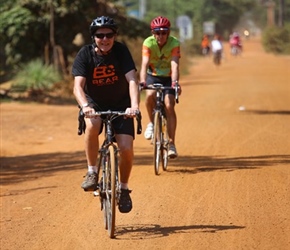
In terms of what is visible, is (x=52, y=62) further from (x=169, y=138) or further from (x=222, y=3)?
(x=222, y=3)

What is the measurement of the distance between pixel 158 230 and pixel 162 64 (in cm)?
448

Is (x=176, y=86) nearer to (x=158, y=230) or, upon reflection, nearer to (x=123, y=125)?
(x=123, y=125)

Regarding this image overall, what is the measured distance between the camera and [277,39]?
71750 mm

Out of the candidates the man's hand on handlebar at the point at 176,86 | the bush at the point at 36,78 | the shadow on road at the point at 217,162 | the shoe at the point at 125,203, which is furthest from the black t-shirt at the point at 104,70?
the bush at the point at 36,78

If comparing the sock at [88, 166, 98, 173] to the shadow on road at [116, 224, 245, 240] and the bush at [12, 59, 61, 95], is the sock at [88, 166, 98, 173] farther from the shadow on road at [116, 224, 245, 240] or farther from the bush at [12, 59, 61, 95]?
the bush at [12, 59, 61, 95]

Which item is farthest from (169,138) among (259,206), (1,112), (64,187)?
(1,112)

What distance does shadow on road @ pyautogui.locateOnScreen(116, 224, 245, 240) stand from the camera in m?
8.37

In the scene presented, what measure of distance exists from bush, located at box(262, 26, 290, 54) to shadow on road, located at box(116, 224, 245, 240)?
61.7 meters

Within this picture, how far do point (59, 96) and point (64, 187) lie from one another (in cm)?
1513

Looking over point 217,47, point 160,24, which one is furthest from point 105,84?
point 217,47

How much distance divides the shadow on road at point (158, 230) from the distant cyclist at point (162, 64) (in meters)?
3.67

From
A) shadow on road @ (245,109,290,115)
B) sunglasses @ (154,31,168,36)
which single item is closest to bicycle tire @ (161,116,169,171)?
sunglasses @ (154,31,168,36)

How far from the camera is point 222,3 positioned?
92.2 meters

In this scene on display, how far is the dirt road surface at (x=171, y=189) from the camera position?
8312 mm
